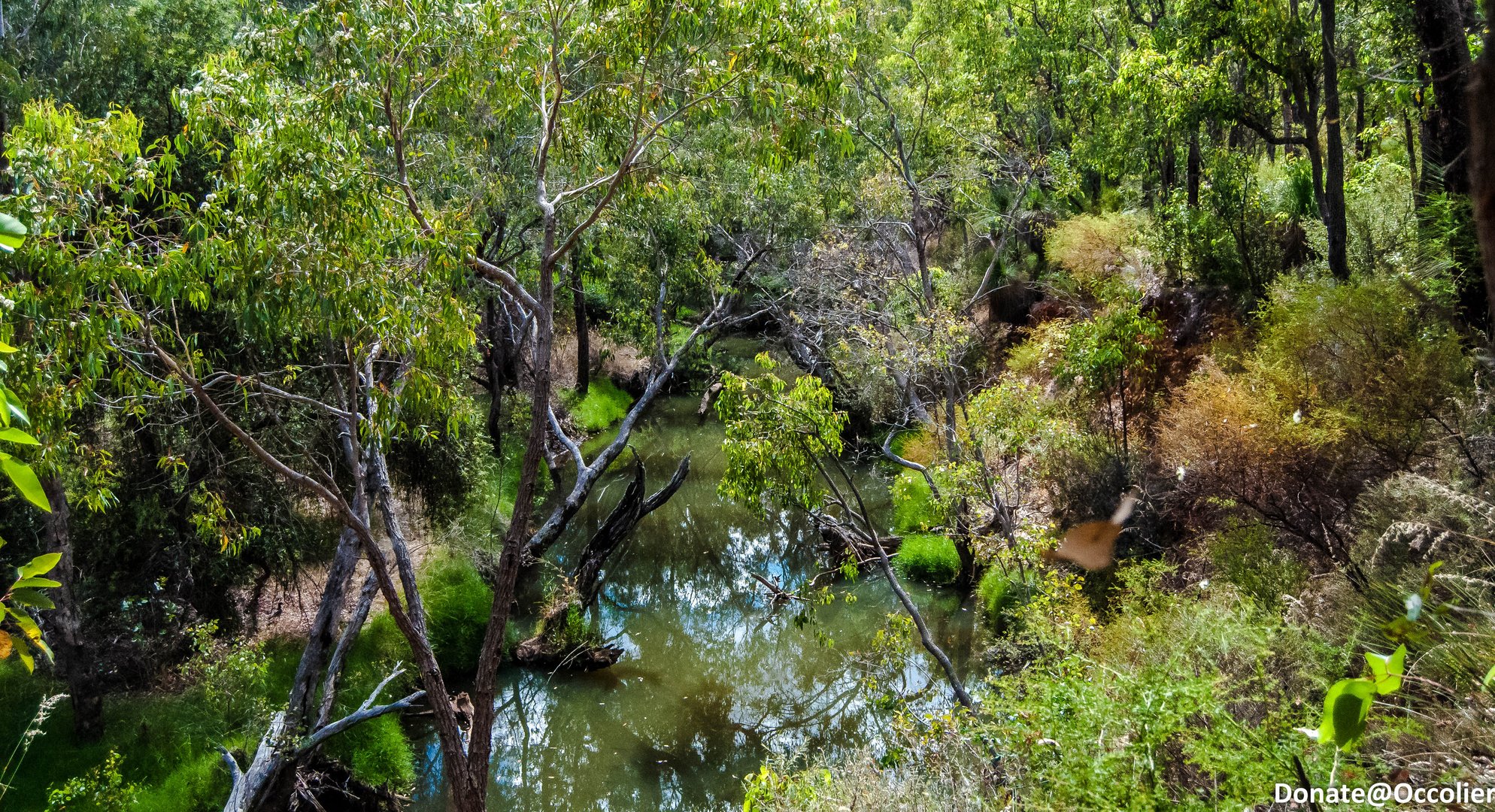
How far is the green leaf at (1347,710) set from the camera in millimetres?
1235

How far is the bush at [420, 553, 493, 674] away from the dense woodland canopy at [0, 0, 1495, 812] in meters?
0.08

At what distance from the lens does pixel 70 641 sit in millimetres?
7832

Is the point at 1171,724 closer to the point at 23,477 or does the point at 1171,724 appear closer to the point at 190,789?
the point at 23,477

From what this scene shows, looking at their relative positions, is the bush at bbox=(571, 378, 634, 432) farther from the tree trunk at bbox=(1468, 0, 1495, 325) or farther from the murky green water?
the tree trunk at bbox=(1468, 0, 1495, 325)

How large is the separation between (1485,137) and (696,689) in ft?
38.8

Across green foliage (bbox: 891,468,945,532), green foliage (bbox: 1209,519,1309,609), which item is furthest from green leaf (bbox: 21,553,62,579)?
green foliage (bbox: 891,468,945,532)

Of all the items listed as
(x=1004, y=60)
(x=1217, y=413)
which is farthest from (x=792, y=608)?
(x=1004, y=60)

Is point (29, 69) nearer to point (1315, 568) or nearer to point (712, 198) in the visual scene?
point (712, 198)

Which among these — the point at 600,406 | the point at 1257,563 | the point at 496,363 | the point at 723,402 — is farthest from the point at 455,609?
the point at 600,406

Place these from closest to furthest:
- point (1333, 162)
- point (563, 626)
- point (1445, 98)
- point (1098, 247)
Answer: point (1445, 98)
point (1333, 162)
point (563, 626)
point (1098, 247)

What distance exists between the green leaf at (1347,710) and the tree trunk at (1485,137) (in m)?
0.63

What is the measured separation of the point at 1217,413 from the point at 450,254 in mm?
8650

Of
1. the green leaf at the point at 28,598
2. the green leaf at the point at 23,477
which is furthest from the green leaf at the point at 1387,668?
the green leaf at the point at 28,598

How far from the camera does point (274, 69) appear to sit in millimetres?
6863
